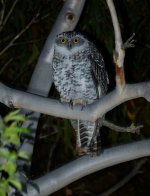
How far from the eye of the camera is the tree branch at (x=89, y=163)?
59.8 inches

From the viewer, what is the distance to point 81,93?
82.0 inches

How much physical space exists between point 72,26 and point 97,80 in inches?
10.1

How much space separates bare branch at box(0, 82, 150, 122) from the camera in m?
1.31

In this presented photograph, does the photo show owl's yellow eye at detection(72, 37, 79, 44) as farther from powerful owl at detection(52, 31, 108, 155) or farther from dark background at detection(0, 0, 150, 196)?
dark background at detection(0, 0, 150, 196)

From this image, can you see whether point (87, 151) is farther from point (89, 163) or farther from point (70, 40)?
point (70, 40)

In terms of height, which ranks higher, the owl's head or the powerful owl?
the owl's head

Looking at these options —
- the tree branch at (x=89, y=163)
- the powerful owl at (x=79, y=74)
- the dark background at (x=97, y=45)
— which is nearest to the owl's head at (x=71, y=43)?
the powerful owl at (x=79, y=74)

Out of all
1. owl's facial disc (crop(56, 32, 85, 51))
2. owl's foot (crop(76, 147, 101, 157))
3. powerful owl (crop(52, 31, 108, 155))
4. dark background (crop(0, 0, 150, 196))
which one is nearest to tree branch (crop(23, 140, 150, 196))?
owl's foot (crop(76, 147, 101, 157))

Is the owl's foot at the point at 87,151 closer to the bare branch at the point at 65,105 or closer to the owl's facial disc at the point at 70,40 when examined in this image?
the bare branch at the point at 65,105

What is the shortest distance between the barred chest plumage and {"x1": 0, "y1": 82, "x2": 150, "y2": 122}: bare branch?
681 mm

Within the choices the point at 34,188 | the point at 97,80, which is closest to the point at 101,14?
the point at 97,80

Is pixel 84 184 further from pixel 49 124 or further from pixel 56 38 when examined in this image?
pixel 56 38

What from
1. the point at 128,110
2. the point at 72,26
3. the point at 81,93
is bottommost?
the point at 128,110

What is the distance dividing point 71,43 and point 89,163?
713mm
